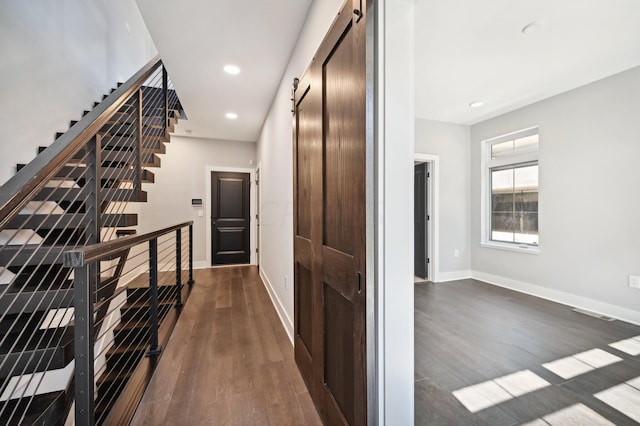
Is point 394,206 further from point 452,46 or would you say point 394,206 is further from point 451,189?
point 451,189

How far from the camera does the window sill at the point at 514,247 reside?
142 inches

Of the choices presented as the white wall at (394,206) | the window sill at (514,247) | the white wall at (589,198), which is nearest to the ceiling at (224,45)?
the white wall at (394,206)

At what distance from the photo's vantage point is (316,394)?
61.0 inches

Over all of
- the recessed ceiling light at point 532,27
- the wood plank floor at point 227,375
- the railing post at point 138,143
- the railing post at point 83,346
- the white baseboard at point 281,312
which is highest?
the recessed ceiling light at point 532,27

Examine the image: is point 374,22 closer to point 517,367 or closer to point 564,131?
point 517,367

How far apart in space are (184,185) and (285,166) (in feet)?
11.1

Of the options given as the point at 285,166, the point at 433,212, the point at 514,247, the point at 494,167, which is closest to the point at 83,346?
the point at 285,166

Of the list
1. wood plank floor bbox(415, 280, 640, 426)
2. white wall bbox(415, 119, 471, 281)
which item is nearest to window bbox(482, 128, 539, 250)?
white wall bbox(415, 119, 471, 281)

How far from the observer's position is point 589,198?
3.03m

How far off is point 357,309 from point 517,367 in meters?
1.75

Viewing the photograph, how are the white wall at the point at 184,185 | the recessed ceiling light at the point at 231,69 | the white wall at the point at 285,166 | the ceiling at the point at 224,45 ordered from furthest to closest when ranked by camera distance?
the white wall at the point at 184,185 < the recessed ceiling light at the point at 231,69 < the ceiling at the point at 224,45 < the white wall at the point at 285,166

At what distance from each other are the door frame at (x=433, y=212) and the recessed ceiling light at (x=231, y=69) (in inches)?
113

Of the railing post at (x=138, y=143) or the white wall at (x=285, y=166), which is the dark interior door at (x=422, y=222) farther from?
the railing post at (x=138, y=143)

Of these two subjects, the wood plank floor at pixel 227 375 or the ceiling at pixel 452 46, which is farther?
the ceiling at pixel 452 46
